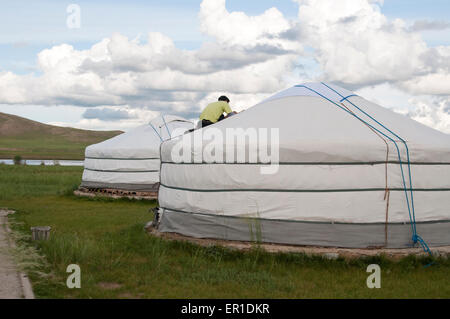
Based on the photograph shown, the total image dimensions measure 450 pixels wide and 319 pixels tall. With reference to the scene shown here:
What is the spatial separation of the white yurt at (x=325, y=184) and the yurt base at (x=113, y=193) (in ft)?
18.4

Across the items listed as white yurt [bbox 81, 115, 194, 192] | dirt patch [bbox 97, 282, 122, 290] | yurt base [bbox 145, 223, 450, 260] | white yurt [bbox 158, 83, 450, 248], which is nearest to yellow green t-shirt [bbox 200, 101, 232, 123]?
white yurt [bbox 158, 83, 450, 248]

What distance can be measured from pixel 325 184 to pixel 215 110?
245 centimetres

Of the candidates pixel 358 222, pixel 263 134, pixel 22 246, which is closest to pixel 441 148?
pixel 358 222

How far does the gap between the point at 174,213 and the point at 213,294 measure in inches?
87.8

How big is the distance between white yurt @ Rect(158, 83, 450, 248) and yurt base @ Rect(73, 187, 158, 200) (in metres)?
5.62

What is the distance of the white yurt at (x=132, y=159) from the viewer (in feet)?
38.2

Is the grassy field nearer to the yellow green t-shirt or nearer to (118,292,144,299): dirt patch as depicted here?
(118,292,144,299): dirt patch

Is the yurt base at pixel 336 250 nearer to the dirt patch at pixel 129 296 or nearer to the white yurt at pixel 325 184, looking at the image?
the white yurt at pixel 325 184

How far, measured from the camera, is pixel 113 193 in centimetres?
1214

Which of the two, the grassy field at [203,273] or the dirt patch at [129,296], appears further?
the grassy field at [203,273]

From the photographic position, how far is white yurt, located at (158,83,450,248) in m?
5.44

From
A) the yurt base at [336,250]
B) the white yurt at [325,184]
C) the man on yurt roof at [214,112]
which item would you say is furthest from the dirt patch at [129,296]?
the man on yurt roof at [214,112]

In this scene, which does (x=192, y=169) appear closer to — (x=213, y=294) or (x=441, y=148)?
(x=213, y=294)

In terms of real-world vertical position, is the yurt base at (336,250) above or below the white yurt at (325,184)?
below
